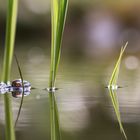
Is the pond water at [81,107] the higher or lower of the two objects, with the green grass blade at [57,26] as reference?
lower

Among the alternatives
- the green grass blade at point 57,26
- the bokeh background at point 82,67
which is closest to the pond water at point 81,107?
the bokeh background at point 82,67

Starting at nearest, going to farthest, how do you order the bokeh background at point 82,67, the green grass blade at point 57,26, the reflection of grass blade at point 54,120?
the reflection of grass blade at point 54,120, the bokeh background at point 82,67, the green grass blade at point 57,26

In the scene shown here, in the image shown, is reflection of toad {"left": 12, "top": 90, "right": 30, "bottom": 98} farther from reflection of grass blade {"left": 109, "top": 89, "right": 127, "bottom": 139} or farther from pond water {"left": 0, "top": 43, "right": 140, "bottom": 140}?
reflection of grass blade {"left": 109, "top": 89, "right": 127, "bottom": 139}

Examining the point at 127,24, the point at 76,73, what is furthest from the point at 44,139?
the point at 127,24

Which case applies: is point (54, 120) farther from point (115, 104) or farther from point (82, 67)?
point (82, 67)

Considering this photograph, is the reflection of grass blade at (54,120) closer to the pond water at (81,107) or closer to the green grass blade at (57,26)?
the pond water at (81,107)

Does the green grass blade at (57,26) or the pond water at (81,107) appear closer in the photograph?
the pond water at (81,107)

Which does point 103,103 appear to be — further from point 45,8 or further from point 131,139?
point 45,8

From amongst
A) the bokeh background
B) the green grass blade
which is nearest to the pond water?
the bokeh background
